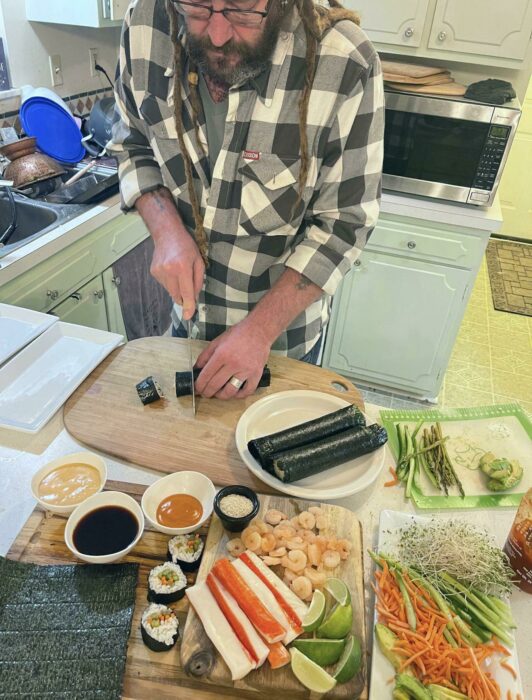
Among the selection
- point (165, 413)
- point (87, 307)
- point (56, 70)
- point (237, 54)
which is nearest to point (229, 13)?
point (237, 54)

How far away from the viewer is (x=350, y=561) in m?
0.81

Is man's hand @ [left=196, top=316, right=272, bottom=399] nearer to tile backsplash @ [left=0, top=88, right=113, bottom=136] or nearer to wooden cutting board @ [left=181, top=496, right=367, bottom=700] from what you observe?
wooden cutting board @ [left=181, top=496, right=367, bottom=700]

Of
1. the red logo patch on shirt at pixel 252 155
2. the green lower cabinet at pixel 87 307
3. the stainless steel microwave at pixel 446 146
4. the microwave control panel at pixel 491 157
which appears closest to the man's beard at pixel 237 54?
the red logo patch on shirt at pixel 252 155

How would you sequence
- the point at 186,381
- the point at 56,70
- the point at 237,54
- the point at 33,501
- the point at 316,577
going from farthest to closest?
the point at 56,70 < the point at 186,381 < the point at 237,54 < the point at 33,501 < the point at 316,577

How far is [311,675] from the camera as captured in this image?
2.17ft

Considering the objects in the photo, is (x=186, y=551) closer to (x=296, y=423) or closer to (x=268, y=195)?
(x=296, y=423)

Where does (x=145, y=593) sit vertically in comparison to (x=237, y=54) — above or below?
below

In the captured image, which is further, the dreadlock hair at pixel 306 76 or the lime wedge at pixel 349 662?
the dreadlock hair at pixel 306 76

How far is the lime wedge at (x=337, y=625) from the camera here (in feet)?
2.29

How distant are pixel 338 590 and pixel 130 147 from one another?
1.13 m

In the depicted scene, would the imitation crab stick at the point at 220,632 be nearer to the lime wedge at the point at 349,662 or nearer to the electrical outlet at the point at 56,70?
the lime wedge at the point at 349,662

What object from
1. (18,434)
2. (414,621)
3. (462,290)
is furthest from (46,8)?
(414,621)

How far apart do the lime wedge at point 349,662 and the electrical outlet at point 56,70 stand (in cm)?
272

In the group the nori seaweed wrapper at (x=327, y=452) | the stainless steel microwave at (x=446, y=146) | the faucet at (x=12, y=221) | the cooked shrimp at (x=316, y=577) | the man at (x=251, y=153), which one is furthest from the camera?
the stainless steel microwave at (x=446, y=146)
